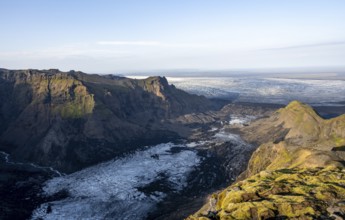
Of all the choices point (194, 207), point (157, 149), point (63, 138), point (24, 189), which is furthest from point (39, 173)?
point (194, 207)

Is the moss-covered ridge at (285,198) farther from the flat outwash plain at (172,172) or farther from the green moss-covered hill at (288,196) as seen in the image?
the flat outwash plain at (172,172)

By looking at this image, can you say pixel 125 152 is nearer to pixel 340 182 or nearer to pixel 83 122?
pixel 83 122

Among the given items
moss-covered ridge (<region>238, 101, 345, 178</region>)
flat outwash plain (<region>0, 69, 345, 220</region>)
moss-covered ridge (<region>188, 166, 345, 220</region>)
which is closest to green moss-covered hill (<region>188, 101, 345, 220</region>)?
moss-covered ridge (<region>188, 166, 345, 220</region>)

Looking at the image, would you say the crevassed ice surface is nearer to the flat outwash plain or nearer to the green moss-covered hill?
the flat outwash plain

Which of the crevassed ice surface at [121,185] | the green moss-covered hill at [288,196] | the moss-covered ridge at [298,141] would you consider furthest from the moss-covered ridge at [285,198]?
the crevassed ice surface at [121,185]

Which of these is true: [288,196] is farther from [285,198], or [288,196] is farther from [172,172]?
[172,172]

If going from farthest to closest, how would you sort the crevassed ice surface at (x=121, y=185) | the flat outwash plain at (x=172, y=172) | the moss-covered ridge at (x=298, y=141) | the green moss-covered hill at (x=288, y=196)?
the crevassed ice surface at (x=121, y=185) < the moss-covered ridge at (x=298, y=141) < the flat outwash plain at (x=172, y=172) < the green moss-covered hill at (x=288, y=196)

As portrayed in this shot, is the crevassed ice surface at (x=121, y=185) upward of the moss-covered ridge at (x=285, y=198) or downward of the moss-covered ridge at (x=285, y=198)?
downward
